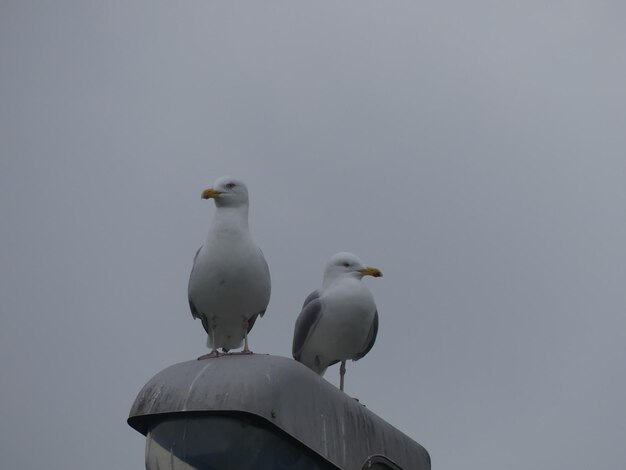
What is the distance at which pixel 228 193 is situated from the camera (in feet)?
25.1

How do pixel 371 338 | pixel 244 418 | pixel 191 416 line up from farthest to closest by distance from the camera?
pixel 371 338
pixel 191 416
pixel 244 418

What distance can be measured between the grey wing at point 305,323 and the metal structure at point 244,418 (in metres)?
3.51

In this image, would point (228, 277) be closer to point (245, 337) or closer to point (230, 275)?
point (230, 275)

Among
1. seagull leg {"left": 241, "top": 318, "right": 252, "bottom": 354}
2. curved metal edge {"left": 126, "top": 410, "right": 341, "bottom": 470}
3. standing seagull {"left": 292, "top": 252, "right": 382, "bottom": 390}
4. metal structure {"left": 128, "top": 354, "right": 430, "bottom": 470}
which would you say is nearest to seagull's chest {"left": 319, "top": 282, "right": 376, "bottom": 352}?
standing seagull {"left": 292, "top": 252, "right": 382, "bottom": 390}

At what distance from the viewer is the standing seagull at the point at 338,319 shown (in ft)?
27.9

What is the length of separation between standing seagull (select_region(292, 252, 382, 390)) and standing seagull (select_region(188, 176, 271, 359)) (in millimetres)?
1006

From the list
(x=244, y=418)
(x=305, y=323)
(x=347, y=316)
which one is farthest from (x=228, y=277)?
(x=244, y=418)

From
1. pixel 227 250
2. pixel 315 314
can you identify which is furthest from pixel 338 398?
pixel 315 314

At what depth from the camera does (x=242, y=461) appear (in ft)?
14.8

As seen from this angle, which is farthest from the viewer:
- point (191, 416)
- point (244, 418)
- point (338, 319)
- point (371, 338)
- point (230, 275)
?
point (371, 338)

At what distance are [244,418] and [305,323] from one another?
13.2 ft

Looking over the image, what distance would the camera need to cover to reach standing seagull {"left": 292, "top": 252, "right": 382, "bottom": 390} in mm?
8516

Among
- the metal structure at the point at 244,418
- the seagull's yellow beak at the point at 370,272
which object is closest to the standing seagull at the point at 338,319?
the seagull's yellow beak at the point at 370,272

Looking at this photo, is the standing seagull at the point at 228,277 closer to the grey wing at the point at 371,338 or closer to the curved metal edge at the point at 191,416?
the grey wing at the point at 371,338
